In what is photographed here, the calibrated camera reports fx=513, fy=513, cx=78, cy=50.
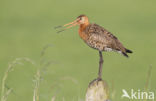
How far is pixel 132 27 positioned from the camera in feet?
32.8

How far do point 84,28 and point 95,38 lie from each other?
227mm

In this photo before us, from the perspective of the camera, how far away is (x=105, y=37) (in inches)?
164

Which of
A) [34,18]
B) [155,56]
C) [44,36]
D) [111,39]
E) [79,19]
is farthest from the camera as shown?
[34,18]

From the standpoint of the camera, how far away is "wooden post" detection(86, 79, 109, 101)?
2.88m

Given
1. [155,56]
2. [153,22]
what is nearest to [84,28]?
[155,56]

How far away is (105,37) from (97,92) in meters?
1.30

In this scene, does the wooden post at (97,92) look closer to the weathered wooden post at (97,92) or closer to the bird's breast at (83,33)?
the weathered wooden post at (97,92)

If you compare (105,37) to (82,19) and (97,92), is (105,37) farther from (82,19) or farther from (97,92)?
(97,92)

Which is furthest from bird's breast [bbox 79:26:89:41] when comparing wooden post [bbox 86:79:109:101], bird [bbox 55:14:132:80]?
wooden post [bbox 86:79:109:101]

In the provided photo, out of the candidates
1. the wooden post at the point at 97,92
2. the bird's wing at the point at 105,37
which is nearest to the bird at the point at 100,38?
the bird's wing at the point at 105,37

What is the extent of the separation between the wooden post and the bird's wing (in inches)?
45.8

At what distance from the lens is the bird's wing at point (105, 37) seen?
411cm

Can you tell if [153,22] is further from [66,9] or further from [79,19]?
[79,19]

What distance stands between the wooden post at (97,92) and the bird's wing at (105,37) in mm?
1163
